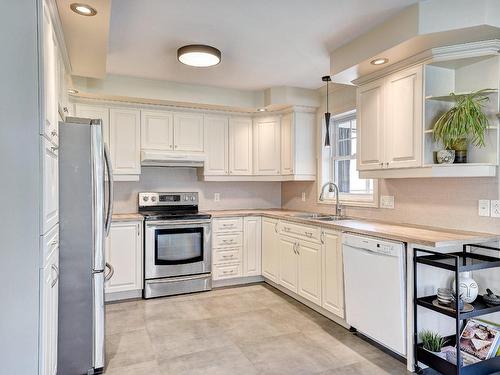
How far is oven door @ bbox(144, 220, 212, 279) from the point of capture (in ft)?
12.5

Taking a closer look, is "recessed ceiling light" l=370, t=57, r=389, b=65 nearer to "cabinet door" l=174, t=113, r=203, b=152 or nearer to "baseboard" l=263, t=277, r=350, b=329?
"baseboard" l=263, t=277, r=350, b=329

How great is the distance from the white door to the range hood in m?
0.10

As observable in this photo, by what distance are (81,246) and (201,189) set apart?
2.58m

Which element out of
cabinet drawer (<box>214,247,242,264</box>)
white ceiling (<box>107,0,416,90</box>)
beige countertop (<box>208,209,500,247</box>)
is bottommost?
cabinet drawer (<box>214,247,242,264</box>)

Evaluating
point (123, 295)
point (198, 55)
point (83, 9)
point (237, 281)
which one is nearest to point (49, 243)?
point (83, 9)

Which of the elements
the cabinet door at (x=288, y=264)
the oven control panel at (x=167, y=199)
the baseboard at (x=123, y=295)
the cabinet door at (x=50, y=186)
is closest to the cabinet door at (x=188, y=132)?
the oven control panel at (x=167, y=199)

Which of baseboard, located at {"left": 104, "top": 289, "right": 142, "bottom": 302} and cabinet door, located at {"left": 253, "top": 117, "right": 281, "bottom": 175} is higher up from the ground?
cabinet door, located at {"left": 253, "top": 117, "right": 281, "bottom": 175}

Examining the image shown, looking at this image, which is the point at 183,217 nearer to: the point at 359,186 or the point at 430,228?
the point at 359,186

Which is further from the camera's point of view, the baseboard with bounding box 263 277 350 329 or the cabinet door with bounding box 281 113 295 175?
the cabinet door with bounding box 281 113 295 175

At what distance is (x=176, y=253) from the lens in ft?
13.0

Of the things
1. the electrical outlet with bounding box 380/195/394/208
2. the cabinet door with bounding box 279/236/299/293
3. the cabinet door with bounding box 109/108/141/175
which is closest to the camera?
the electrical outlet with bounding box 380/195/394/208

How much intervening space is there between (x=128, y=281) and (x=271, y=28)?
2.95 meters

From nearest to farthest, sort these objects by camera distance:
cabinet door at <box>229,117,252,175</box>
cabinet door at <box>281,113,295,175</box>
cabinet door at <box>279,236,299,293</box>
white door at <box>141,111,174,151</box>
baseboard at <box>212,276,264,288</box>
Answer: cabinet door at <box>279,236,299,293</box>, white door at <box>141,111,174,151</box>, baseboard at <box>212,276,264,288</box>, cabinet door at <box>281,113,295,175</box>, cabinet door at <box>229,117,252,175</box>

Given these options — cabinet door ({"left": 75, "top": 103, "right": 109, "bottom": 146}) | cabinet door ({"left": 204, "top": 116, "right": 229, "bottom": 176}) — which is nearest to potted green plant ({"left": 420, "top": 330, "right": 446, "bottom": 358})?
cabinet door ({"left": 204, "top": 116, "right": 229, "bottom": 176})
